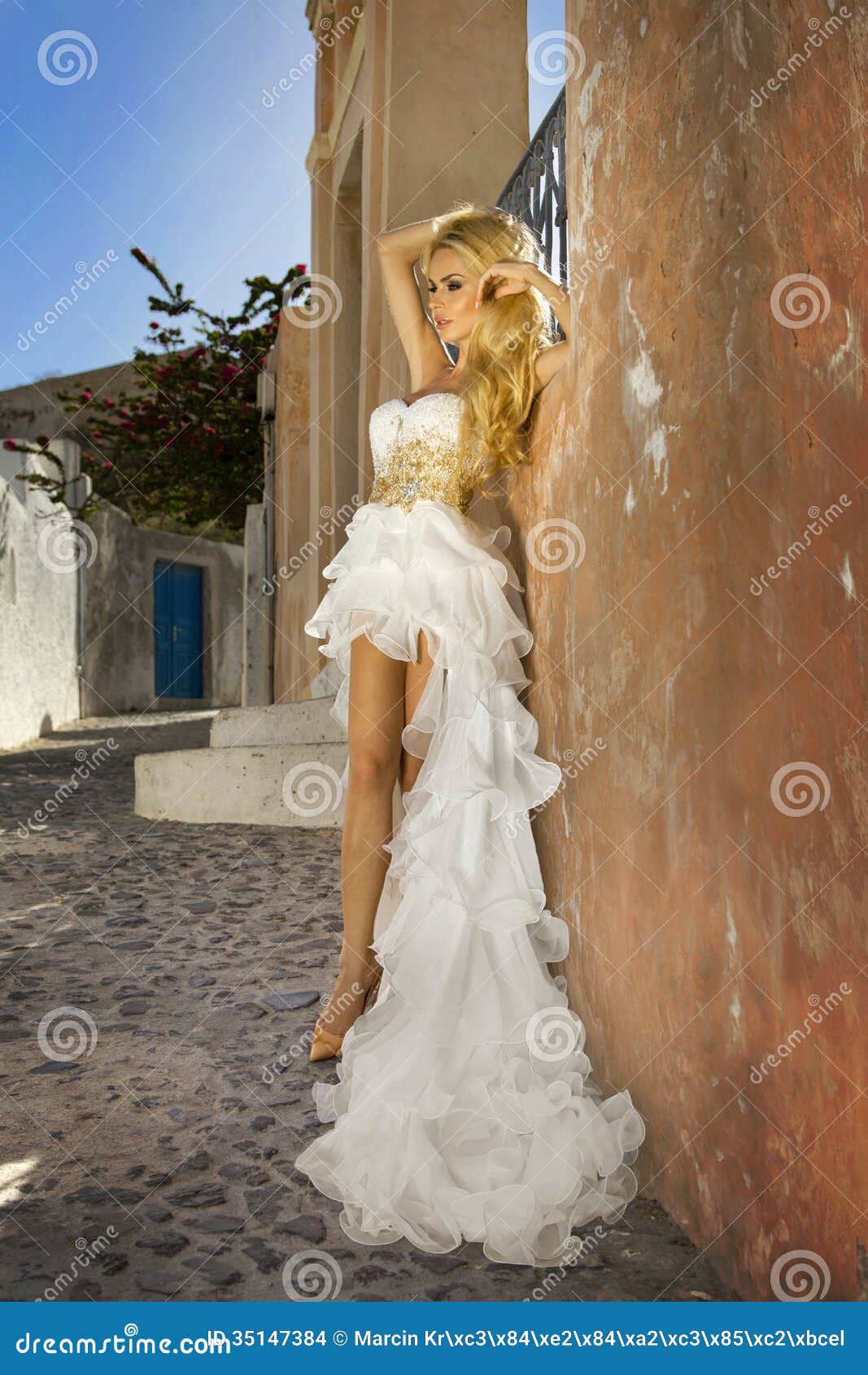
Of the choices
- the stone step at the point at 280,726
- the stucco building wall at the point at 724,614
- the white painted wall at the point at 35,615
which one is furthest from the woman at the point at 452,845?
the white painted wall at the point at 35,615

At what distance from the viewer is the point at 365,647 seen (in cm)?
291

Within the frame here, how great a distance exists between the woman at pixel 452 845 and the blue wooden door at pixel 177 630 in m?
15.9

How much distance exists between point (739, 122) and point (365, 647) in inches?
61.3

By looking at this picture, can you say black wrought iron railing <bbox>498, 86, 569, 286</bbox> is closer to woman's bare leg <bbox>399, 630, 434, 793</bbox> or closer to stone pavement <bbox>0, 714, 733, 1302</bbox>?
woman's bare leg <bbox>399, 630, 434, 793</bbox>

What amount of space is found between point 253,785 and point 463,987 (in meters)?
3.91

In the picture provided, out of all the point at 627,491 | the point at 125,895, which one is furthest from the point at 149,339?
the point at 627,491

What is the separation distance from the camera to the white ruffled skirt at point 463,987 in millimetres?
2047

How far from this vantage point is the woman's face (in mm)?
2994

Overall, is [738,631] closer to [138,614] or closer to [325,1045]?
[325,1045]

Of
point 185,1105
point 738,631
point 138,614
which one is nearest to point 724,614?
point 738,631

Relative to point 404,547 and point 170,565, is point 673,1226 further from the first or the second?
point 170,565

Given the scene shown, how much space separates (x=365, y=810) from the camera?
9.72 ft

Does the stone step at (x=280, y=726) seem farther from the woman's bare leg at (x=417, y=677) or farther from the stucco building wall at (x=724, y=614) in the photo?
the stucco building wall at (x=724, y=614)

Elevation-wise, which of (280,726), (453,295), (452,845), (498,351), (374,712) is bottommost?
(452,845)
